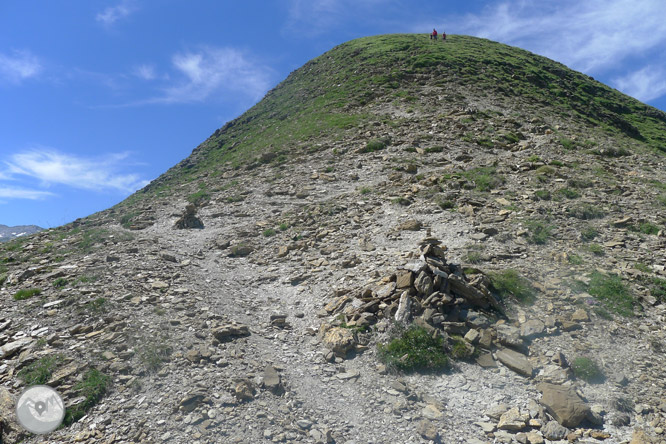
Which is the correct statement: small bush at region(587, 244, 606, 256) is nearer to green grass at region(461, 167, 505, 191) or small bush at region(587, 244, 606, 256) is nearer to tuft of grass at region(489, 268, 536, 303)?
tuft of grass at region(489, 268, 536, 303)

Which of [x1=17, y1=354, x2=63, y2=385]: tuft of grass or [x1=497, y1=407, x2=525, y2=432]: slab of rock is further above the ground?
[x1=17, y1=354, x2=63, y2=385]: tuft of grass

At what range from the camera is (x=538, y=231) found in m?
14.6

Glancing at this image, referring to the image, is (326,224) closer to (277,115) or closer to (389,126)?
(389,126)

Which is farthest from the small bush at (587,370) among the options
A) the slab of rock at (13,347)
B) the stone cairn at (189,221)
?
the stone cairn at (189,221)

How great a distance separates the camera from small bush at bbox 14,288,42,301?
43.4ft

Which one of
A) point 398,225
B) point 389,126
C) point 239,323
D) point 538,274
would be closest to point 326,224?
point 398,225

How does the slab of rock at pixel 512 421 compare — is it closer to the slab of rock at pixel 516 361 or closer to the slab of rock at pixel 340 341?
the slab of rock at pixel 516 361

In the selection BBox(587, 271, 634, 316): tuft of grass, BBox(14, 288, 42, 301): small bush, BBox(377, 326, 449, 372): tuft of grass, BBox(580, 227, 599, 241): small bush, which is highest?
BBox(580, 227, 599, 241): small bush

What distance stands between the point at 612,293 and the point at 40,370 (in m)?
15.6

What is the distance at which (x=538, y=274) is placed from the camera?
1223cm

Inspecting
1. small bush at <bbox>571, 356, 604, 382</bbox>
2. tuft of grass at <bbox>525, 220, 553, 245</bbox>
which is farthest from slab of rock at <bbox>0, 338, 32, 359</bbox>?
tuft of grass at <bbox>525, 220, 553, 245</bbox>

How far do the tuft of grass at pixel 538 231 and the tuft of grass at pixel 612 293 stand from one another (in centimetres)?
242

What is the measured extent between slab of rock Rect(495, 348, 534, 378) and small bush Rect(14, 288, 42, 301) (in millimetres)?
15258

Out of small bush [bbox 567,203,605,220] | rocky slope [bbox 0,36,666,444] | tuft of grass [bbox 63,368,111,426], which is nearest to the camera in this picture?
rocky slope [bbox 0,36,666,444]
